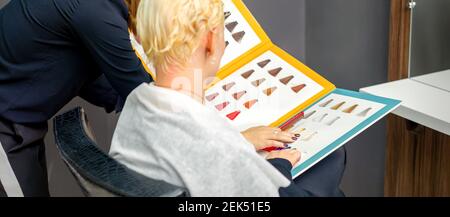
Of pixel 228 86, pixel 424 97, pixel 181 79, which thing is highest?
pixel 181 79

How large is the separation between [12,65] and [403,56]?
3.43 feet

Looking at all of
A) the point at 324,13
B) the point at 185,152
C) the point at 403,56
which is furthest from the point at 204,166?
the point at 324,13

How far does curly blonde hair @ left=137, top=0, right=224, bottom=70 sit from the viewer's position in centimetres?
103

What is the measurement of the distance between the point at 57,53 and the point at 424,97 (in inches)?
34.8

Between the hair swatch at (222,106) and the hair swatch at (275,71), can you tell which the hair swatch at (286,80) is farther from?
the hair swatch at (222,106)

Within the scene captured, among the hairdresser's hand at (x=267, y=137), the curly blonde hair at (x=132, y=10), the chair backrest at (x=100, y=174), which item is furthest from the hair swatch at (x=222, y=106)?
the chair backrest at (x=100, y=174)

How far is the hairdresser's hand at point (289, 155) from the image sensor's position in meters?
1.13

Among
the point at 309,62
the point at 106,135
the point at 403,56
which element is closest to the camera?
the point at 403,56

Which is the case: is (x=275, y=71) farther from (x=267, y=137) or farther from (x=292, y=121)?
(x=267, y=137)

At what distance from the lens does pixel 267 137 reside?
1.20 m

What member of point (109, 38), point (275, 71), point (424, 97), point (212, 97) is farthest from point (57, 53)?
point (424, 97)

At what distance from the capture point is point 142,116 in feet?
3.51

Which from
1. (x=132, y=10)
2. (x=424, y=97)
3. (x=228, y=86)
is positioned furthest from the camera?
(x=424, y=97)
